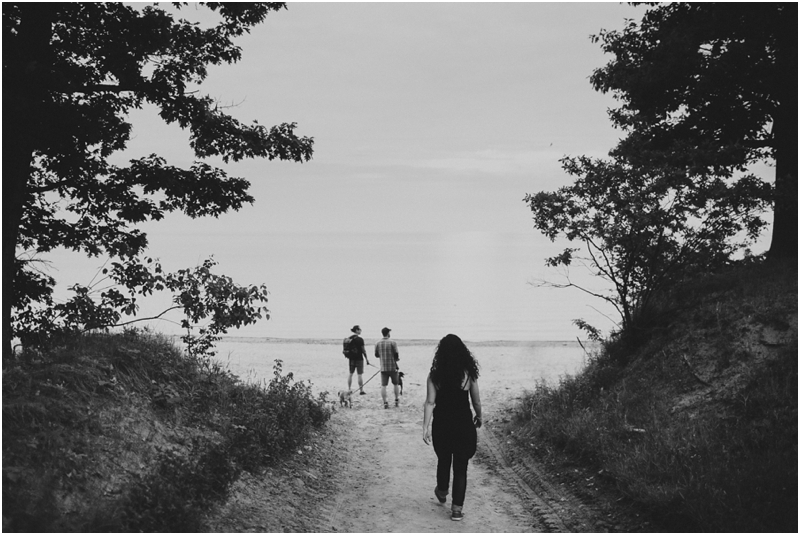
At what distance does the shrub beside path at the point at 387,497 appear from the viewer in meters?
6.38

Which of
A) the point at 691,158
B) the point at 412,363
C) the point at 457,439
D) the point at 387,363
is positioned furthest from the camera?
the point at 412,363

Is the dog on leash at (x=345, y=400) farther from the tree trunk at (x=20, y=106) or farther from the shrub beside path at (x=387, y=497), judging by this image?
the tree trunk at (x=20, y=106)

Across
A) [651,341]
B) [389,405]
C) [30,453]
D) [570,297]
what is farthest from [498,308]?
[30,453]

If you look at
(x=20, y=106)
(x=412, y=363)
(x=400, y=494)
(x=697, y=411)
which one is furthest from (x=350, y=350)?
(x=20, y=106)

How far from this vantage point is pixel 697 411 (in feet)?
26.2

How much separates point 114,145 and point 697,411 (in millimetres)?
9587

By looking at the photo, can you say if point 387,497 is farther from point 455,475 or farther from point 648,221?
point 648,221

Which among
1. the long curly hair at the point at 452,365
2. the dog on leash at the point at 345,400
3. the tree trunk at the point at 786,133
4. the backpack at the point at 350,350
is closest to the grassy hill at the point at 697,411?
the tree trunk at the point at 786,133

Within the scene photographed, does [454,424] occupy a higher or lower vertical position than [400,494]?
higher

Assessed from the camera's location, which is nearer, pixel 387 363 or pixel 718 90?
pixel 718 90

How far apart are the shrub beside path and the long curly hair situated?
158cm

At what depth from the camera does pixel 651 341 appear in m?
10.6

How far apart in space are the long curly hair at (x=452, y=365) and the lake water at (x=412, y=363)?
6.84 m

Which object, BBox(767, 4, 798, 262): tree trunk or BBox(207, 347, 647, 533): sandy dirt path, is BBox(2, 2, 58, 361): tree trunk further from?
BBox(767, 4, 798, 262): tree trunk
